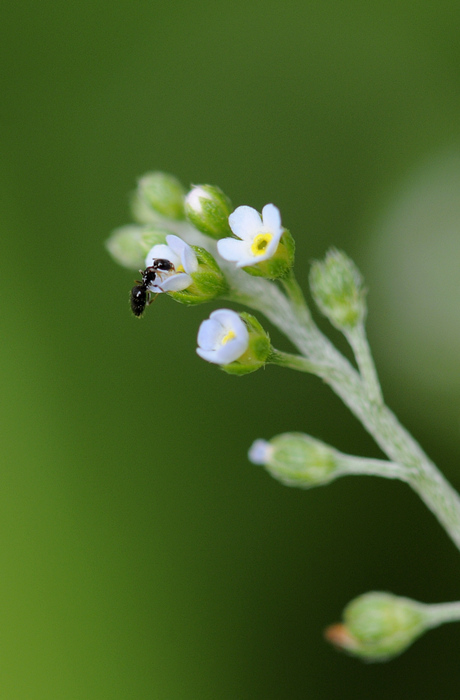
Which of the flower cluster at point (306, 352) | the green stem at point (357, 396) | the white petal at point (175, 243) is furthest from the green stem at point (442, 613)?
the white petal at point (175, 243)

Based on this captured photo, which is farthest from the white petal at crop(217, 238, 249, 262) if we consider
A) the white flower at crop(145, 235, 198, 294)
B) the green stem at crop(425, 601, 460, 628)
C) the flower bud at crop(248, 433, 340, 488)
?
the green stem at crop(425, 601, 460, 628)

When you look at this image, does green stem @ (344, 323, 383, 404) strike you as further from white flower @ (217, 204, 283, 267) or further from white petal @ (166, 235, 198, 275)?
white petal @ (166, 235, 198, 275)

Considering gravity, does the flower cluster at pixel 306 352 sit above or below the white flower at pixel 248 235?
below

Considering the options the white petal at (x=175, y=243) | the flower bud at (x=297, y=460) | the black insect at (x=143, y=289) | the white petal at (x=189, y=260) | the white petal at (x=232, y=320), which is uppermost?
the black insect at (x=143, y=289)

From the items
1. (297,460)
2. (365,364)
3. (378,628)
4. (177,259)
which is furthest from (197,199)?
(378,628)

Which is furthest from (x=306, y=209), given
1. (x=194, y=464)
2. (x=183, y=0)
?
(x=194, y=464)

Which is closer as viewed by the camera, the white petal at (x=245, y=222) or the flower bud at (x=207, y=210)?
the white petal at (x=245, y=222)

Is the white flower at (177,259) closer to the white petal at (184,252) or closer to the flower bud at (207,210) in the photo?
the white petal at (184,252)

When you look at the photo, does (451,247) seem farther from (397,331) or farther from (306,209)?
(306,209)
